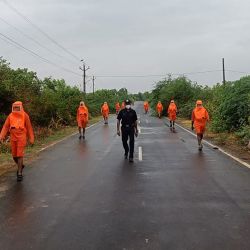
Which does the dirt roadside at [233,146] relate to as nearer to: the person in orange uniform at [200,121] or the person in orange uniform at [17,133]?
the person in orange uniform at [200,121]

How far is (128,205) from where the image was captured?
8.05 meters

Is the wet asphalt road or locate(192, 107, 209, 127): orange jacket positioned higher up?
locate(192, 107, 209, 127): orange jacket

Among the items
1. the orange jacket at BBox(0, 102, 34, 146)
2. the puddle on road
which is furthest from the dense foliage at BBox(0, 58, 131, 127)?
the puddle on road

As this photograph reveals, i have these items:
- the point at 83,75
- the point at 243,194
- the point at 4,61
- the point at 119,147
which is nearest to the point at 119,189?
the point at 243,194

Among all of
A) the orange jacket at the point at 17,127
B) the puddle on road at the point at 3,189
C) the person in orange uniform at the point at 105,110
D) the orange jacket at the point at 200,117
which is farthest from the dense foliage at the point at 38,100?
the puddle on road at the point at 3,189

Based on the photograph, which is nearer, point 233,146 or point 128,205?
point 128,205

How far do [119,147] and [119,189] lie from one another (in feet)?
28.7

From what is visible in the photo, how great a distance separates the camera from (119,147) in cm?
1827

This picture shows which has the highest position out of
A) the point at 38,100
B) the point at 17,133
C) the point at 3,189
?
the point at 38,100

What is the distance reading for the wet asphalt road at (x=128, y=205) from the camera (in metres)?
6.11

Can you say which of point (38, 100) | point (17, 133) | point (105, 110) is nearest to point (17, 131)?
point (17, 133)

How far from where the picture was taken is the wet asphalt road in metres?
6.11

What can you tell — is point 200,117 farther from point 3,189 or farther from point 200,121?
point 3,189

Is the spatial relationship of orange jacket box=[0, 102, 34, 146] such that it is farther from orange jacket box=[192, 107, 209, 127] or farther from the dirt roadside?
orange jacket box=[192, 107, 209, 127]
